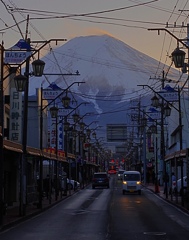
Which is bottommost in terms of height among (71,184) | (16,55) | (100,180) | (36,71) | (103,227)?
(103,227)

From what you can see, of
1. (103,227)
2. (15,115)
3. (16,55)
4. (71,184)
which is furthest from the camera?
(71,184)

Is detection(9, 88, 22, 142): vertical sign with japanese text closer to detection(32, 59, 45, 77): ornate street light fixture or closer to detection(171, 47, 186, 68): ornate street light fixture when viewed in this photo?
detection(32, 59, 45, 77): ornate street light fixture

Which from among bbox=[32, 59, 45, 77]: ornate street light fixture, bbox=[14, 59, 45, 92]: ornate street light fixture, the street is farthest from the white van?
bbox=[32, 59, 45, 77]: ornate street light fixture

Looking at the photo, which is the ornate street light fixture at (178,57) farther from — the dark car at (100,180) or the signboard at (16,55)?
the dark car at (100,180)

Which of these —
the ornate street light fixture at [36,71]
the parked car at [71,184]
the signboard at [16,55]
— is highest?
the signboard at [16,55]

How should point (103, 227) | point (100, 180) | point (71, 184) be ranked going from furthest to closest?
point (100, 180) < point (71, 184) < point (103, 227)

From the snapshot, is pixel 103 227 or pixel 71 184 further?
pixel 71 184

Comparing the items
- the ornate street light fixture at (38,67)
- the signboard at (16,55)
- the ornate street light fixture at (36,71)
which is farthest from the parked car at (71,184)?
the signboard at (16,55)

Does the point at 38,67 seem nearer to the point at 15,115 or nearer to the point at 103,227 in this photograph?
the point at 103,227

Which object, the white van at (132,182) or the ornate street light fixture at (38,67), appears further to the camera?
the white van at (132,182)

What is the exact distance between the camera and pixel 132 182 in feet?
191

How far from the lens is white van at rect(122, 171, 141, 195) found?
57.7m

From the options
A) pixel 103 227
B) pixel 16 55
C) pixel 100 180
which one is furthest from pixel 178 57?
pixel 100 180

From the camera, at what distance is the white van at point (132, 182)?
57.7 m
